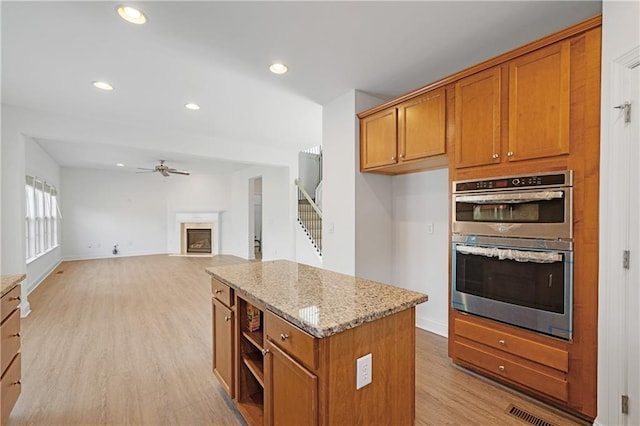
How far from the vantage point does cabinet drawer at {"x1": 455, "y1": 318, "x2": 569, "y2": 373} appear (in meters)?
1.87

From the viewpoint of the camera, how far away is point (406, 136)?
9.29 feet

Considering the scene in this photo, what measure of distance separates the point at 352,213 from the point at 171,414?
90.4 inches

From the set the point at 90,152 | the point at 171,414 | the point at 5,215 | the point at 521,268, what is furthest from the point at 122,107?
the point at 521,268

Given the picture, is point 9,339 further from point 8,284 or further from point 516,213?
point 516,213

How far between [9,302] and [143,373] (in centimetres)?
112

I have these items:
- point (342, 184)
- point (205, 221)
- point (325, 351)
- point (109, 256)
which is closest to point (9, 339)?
point (325, 351)

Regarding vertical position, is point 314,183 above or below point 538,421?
above

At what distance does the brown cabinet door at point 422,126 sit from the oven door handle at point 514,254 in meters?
0.86

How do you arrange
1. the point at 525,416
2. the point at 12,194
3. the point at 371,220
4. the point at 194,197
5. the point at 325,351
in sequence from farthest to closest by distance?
the point at 194,197 → the point at 12,194 → the point at 371,220 → the point at 525,416 → the point at 325,351

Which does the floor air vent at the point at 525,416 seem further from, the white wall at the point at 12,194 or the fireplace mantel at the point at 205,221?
the fireplace mantel at the point at 205,221

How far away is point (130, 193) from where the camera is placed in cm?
919

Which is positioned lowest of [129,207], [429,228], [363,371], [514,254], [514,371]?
[514,371]

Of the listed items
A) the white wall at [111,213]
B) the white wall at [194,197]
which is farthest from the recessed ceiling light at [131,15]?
the white wall at [111,213]

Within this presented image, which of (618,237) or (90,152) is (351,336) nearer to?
(618,237)
